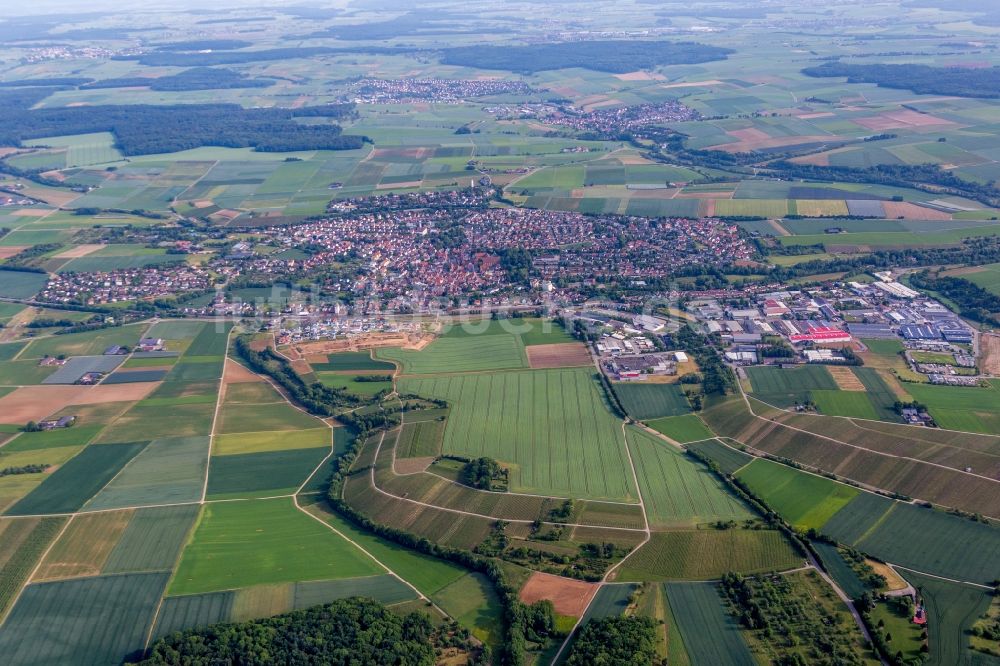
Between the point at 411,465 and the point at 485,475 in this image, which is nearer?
the point at 485,475

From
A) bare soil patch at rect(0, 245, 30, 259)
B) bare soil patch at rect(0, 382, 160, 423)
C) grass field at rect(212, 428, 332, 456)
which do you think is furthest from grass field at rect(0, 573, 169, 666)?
bare soil patch at rect(0, 245, 30, 259)

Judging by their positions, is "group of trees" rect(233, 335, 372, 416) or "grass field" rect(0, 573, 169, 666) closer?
"grass field" rect(0, 573, 169, 666)

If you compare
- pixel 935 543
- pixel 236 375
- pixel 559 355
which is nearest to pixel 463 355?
pixel 559 355

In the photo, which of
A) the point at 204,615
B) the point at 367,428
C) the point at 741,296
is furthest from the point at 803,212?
the point at 204,615

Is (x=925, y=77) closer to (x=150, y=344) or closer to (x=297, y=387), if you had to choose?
(x=297, y=387)

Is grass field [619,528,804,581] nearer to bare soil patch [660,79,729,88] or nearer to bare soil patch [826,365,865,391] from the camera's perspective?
bare soil patch [826,365,865,391]

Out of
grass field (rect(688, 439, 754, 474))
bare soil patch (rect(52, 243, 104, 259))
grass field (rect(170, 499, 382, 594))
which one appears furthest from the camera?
bare soil patch (rect(52, 243, 104, 259))
